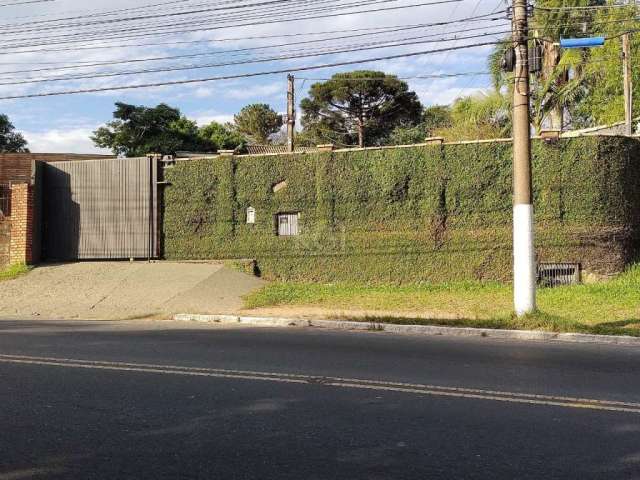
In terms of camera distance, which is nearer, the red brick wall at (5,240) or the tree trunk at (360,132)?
the red brick wall at (5,240)

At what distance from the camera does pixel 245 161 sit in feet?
64.8

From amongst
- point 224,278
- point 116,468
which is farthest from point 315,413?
point 224,278

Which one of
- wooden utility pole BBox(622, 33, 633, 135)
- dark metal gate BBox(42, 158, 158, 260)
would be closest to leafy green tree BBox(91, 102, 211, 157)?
dark metal gate BBox(42, 158, 158, 260)

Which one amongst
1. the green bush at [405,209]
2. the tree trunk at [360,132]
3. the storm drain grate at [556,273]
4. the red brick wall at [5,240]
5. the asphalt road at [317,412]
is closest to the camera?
the asphalt road at [317,412]

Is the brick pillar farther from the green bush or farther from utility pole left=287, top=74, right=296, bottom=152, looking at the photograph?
utility pole left=287, top=74, right=296, bottom=152

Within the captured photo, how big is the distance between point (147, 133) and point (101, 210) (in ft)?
73.6

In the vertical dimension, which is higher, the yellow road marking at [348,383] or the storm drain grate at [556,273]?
the storm drain grate at [556,273]

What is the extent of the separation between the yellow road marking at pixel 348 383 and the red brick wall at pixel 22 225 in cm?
1270

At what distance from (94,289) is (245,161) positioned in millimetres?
6067

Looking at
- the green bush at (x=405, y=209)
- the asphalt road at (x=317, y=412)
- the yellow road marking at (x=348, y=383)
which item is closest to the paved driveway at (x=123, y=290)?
the green bush at (x=405, y=209)

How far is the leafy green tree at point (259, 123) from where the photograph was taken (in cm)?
5450

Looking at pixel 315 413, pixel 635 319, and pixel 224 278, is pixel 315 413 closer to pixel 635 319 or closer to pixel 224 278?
pixel 635 319

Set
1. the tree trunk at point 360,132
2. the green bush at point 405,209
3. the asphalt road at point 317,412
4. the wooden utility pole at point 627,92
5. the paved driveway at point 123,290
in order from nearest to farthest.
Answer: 1. the asphalt road at point 317,412
2. the paved driveway at point 123,290
3. the green bush at point 405,209
4. the wooden utility pole at point 627,92
5. the tree trunk at point 360,132

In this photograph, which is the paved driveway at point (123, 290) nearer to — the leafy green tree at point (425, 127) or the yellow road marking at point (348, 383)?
the yellow road marking at point (348, 383)
